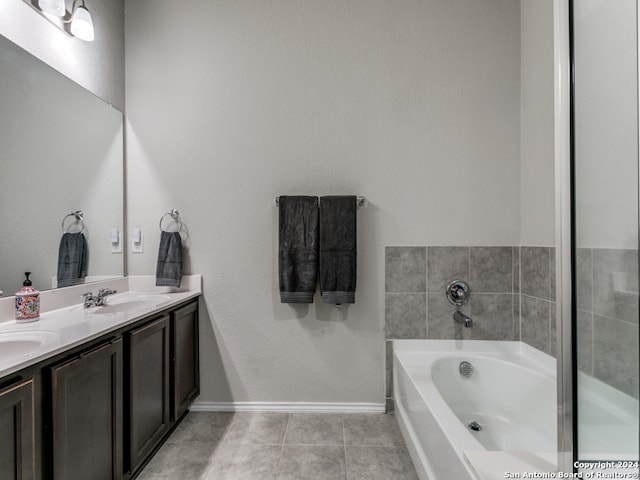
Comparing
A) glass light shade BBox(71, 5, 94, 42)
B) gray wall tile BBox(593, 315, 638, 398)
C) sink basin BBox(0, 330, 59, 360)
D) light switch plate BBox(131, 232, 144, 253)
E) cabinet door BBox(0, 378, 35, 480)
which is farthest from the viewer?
light switch plate BBox(131, 232, 144, 253)

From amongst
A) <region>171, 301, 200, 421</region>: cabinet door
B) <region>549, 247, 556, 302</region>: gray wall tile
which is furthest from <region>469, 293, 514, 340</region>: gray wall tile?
<region>171, 301, 200, 421</region>: cabinet door

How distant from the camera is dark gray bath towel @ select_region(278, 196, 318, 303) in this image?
2.02 metres

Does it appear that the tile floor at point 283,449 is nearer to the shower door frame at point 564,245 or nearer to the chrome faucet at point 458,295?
the chrome faucet at point 458,295

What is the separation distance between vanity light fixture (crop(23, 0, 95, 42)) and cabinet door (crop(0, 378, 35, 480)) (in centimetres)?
181

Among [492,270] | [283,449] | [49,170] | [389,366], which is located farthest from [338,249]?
[49,170]

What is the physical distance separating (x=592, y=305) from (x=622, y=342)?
106 millimetres

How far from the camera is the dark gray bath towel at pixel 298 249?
202cm

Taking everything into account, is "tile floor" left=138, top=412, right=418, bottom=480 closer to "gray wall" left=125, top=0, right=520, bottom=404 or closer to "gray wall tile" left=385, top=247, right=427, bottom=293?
"gray wall" left=125, top=0, right=520, bottom=404

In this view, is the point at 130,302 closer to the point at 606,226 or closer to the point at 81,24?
the point at 81,24

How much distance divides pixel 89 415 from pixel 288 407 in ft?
4.03

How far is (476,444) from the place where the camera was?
3.58 ft

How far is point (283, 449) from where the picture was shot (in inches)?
67.8

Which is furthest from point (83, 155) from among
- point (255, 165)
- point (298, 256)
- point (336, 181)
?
point (336, 181)

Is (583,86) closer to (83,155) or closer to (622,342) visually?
(622,342)
